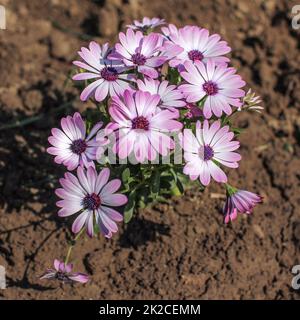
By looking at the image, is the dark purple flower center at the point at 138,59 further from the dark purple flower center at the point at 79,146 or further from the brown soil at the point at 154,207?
the brown soil at the point at 154,207

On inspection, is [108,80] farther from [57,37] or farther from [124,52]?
[57,37]

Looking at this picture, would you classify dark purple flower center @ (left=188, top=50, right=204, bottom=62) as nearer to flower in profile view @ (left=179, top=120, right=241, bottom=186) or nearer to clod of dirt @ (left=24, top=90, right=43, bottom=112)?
flower in profile view @ (left=179, top=120, right=241, bottom=186)

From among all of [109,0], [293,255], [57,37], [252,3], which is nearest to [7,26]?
[57,37]

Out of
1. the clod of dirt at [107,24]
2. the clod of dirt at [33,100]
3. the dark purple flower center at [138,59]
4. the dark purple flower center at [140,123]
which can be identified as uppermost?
the clod of dirt at [107,24]

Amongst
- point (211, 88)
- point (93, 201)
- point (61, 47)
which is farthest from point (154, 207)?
point (61, 47)

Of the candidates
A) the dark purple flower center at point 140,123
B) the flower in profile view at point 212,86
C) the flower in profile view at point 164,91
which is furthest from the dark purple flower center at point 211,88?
the dark purple flower center at point 140,123

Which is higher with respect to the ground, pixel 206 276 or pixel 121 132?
pixel 121 132
